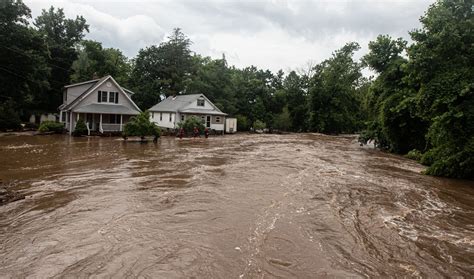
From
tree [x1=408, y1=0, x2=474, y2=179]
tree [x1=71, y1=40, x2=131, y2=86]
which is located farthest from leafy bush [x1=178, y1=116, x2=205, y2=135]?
tree [x1=408, y1=0, x2=474, y2=179]

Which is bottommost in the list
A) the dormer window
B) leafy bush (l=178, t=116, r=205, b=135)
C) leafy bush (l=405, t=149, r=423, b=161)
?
leafy bush (l=405, t=149, r=423, b=161)

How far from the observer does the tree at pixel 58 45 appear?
1683 inches

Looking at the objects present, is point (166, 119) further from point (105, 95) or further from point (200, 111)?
point (105, 95)

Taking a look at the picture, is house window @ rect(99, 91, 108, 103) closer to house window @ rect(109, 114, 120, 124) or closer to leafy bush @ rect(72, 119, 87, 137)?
house window @ rect(109, 114, 120, 124)

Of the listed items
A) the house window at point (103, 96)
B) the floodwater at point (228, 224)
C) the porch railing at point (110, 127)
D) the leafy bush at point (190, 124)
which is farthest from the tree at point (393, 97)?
the house window at point (103, 96)

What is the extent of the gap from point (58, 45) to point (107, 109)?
1696 cm

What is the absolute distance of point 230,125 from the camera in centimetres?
4644

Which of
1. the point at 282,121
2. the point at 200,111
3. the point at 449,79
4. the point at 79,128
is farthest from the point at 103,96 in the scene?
the point at 449,79

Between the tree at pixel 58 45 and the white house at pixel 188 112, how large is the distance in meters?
11.8

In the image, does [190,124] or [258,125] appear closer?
[190,124]

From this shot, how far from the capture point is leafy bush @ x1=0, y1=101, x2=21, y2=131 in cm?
3195

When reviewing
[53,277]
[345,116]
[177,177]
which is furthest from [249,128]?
[53,277]

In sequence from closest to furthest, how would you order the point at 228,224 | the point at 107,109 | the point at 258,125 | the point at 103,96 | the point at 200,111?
the point at 228,224, the point at 107,109, the point at 103,96, the point at 200,111, the point at 258,125

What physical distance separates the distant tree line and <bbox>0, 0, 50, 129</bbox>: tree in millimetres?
86
